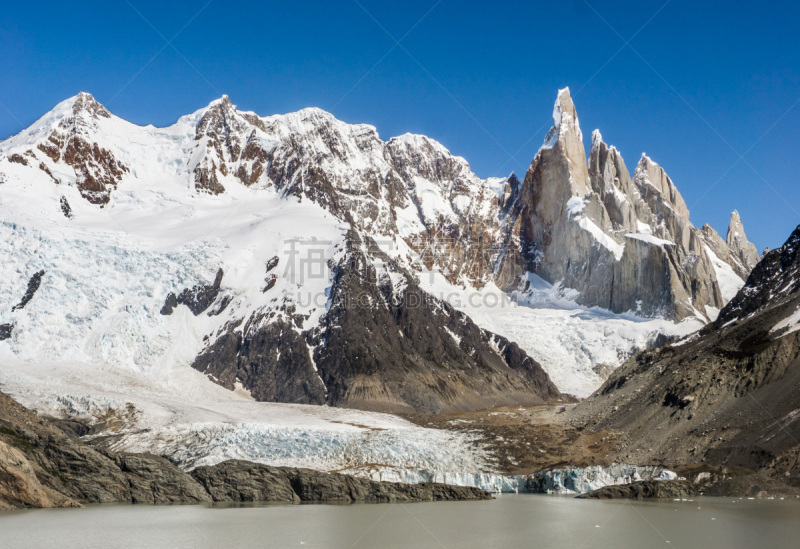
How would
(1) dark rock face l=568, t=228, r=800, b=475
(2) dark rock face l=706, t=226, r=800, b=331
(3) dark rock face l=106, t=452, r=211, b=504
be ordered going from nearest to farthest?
(3) dark rock face l=106, t=452, r=211, b=504 < (1) dark rock face l=568, t=228, r=800, b=475 < (2) dark rock face l=706, t=226, r=800, b=331

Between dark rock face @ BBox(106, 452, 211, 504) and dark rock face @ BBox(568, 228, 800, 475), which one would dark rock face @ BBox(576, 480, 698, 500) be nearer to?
dark rock face @ BBox(568, 228, 800, 475)

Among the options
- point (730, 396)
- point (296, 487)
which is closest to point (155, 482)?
point (296, 487)

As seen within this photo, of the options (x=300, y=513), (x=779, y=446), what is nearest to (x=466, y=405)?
(x=779, y=446)

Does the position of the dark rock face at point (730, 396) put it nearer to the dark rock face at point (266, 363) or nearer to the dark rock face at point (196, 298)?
→ the dark rock face at point (266, 363)

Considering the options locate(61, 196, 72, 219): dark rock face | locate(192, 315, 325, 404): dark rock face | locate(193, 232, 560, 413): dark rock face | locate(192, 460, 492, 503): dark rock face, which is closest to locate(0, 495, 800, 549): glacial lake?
locate(192, 460, 492, 503): dark rock face

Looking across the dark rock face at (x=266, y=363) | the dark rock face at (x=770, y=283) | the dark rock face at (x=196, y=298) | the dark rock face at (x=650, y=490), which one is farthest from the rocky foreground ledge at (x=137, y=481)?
the dark rock face at (x=196, y=298)
